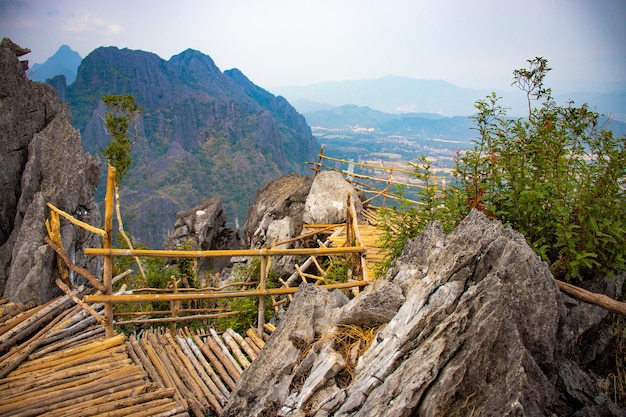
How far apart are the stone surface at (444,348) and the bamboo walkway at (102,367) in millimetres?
747

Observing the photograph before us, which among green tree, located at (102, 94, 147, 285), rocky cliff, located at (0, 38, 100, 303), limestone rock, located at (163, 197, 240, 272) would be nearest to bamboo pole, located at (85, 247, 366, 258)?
rocky cliff, located at (0, 38, 100, 303)

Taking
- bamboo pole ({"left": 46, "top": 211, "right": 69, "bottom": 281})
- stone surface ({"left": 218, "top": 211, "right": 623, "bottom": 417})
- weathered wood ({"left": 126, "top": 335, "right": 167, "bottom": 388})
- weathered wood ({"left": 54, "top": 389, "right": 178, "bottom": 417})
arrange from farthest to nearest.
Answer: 1. bamboo pole ({"left": 46, "top": 211, "right": 69, "bottom": 281})
2. weathered wood ({"left": 126, "top": 335, "right": 167, "bottom": 388})
3. weathered wood ({"left": 54, "top": 389, "right": 178, "bottom": 417})
4. stone surface ({"left": 218, "top": 211, "right": 623, "bottom": 417})

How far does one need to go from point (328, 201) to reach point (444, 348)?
8.13m

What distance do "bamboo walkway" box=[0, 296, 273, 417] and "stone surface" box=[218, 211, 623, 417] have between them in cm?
75

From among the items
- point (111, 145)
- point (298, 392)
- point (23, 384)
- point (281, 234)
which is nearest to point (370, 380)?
point (298, 392)

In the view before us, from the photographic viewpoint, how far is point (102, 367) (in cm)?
396

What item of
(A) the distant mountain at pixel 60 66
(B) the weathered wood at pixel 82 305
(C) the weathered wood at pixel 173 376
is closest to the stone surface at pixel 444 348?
(C) the weathered wood at pixel 173 376

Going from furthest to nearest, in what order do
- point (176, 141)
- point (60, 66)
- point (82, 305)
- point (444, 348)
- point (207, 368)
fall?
point (60, 66) < point (176, 141) < point (82, 305) < point (207, 368) < point (444, 348)

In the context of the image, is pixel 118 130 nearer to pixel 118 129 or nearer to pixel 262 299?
pixel 118 129

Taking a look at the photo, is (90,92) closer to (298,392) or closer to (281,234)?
(281,234)

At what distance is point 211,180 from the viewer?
241 ft

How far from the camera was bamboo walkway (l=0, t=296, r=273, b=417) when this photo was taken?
347cm

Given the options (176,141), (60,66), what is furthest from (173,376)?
(60,66)

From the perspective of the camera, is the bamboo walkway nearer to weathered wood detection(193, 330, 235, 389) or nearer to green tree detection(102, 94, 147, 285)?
weathered wood detection(193, 330, 235, 389)
